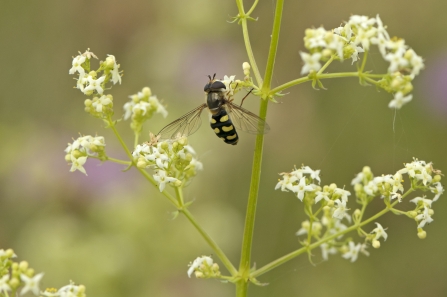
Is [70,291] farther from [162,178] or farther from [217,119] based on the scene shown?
[217,119]

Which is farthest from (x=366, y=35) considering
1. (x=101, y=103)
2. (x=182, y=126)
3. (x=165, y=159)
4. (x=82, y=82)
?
(x=82, y=82)

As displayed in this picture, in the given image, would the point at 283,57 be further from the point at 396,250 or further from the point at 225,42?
the point at 396,250

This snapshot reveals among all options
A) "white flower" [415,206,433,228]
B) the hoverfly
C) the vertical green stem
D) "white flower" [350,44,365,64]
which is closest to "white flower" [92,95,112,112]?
the hoverfly

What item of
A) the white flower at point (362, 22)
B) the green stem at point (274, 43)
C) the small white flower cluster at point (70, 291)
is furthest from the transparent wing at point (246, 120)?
the small white flower cluster at point (70, 291)

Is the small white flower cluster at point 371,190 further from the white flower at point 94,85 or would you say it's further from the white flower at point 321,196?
the white flower at point 94,85

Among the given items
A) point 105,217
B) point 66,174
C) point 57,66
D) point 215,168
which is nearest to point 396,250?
point 215,168

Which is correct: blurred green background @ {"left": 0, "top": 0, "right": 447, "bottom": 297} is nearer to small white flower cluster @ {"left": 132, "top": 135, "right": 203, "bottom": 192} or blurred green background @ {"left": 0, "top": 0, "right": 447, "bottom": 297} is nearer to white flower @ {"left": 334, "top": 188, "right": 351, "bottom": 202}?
small white flower cluster @ {"left": 132, "top": 135, "right": 203, "bottom": 192}
